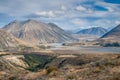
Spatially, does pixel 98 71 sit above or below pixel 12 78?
above

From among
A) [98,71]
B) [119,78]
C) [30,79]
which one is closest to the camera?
[119,78]

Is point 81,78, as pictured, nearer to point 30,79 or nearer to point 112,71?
point 112,71

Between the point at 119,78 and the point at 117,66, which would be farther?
the point at 117,66

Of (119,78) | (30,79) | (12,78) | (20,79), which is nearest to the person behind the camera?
(119,78)

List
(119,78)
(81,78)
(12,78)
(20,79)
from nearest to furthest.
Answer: (119,78), (81,78), (20,79), (12,78)

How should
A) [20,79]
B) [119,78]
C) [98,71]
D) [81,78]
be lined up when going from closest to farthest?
[119,78] < [81,78] < [98,71] < [20,79]

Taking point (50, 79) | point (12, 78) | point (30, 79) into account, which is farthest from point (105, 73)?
point (12, 78)

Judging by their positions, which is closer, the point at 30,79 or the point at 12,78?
the point at 30,79

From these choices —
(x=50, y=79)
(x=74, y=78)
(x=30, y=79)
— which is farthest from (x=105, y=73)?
(x=30, y=79)

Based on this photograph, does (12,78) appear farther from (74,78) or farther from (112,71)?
(112,71)
